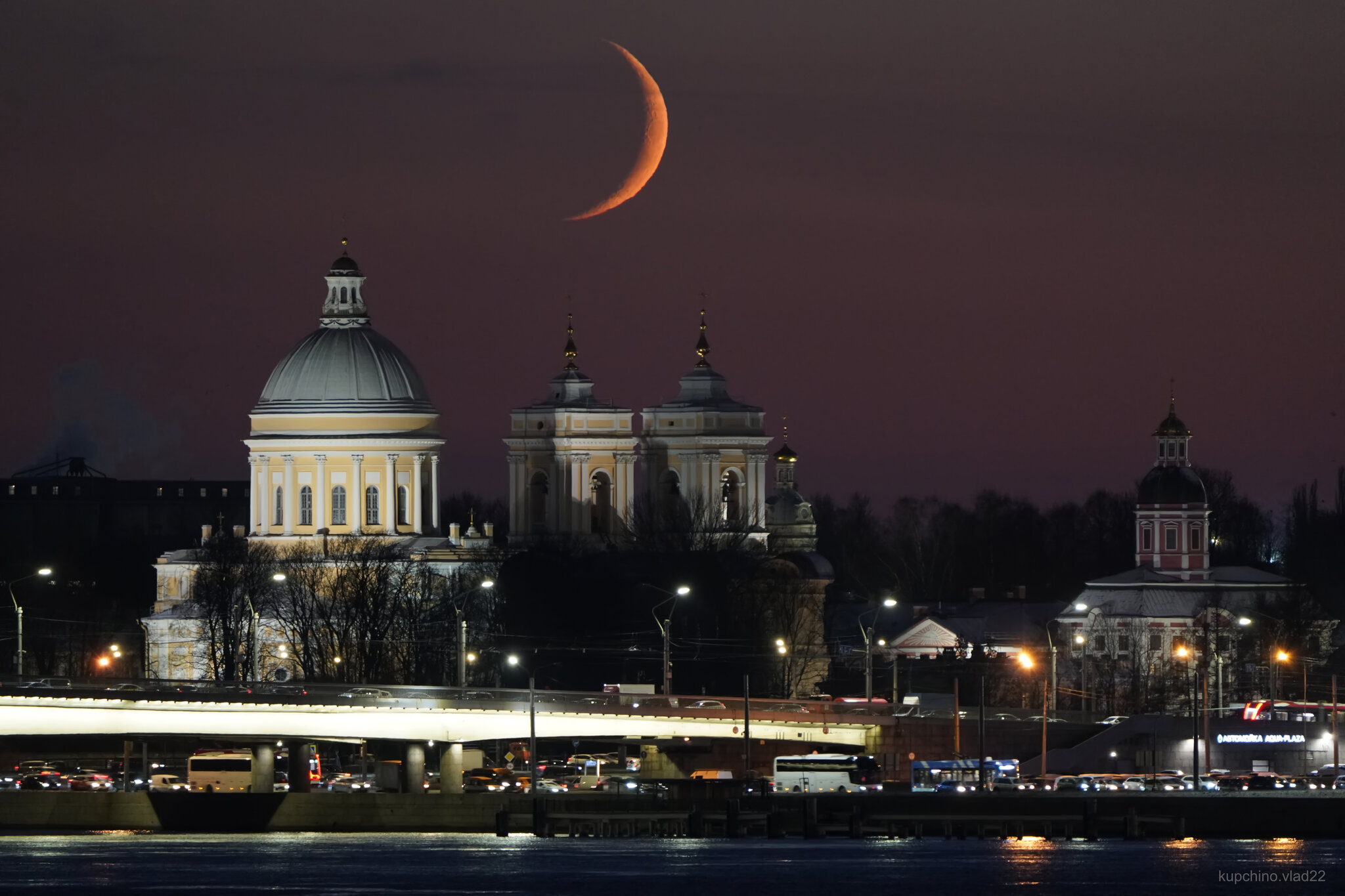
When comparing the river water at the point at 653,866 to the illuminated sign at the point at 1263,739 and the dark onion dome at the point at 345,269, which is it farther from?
the dark onion dome at the point at 345,269

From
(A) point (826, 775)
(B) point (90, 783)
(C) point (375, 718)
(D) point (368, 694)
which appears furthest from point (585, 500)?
(C) point (375, 718)

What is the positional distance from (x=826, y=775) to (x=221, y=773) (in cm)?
1852

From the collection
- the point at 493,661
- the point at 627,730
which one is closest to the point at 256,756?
the point at 627,730

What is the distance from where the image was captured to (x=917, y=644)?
184000 millimetres

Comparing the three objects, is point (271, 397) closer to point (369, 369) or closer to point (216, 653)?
point (369, 369)

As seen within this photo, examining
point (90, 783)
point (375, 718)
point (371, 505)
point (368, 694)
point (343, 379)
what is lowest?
point (90, 783)

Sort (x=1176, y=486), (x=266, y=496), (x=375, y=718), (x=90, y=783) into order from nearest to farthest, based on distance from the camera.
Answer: (x=375, y=718)
(x=90, y=783)
(x=266, y=496)
(x=1176, y=486)

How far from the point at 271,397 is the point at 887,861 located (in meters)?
79.5

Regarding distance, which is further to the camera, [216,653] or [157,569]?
[157,569]

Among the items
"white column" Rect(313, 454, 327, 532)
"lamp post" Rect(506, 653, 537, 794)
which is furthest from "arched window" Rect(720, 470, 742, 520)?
"lamp post" Rect(506, 653, 537, 794)

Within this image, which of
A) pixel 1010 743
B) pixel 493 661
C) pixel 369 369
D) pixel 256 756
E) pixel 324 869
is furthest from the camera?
pixel 369 369

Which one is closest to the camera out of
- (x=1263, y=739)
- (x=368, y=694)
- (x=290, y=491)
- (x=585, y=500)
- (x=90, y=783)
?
(x=368, y=694)

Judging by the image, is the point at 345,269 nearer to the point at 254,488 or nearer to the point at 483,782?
the point at 254,488

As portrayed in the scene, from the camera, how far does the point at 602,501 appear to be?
176 metres
